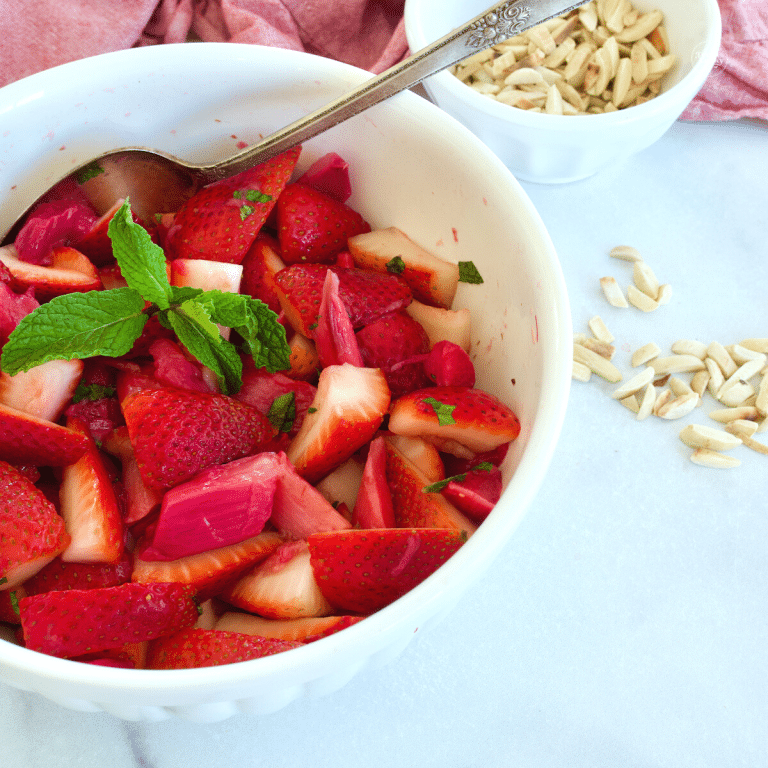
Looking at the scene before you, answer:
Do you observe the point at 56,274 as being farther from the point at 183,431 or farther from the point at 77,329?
the point at 183,431

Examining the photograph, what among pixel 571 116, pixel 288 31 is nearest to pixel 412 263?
pixel 571 116

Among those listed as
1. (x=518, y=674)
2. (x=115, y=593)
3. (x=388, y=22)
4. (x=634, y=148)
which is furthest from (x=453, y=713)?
(x=388, y=22)

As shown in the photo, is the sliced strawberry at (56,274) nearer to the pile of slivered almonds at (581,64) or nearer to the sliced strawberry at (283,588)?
the sliced strawberry at (283,588)

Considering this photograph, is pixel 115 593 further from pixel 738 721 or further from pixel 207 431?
pixel 738 721

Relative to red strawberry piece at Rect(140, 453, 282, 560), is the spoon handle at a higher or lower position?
higher

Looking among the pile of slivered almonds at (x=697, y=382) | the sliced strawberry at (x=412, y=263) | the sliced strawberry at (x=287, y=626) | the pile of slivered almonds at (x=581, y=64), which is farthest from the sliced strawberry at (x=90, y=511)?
the pile of slivered almonds at (x=581, y=64)

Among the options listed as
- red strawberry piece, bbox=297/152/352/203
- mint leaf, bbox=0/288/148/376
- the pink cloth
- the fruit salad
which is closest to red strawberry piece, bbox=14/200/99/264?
the fruit salad

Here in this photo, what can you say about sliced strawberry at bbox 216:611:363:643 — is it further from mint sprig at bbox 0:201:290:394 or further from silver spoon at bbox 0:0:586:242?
silver spoon at bbox 0:0:586:242

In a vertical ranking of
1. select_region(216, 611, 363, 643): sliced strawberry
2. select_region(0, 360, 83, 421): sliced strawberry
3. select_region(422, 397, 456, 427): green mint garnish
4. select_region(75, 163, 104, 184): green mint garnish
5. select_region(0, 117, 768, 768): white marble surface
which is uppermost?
select_region(75, 163, 104, 184): green mint garnish
